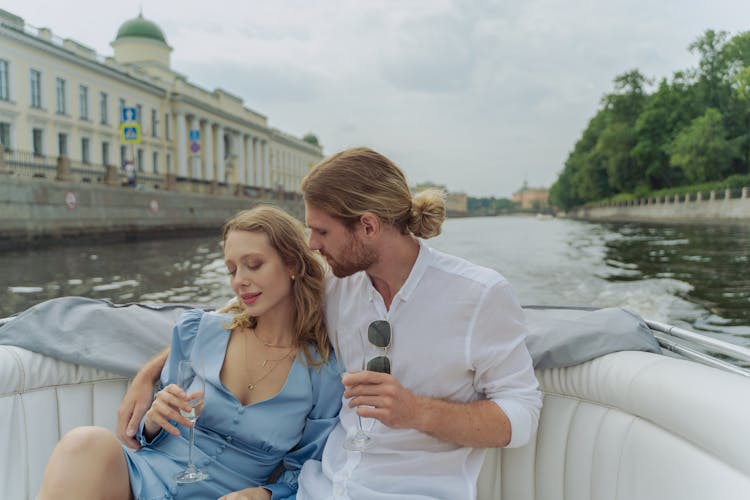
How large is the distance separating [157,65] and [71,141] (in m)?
16.5

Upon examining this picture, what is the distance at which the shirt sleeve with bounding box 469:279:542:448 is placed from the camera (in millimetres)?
1861

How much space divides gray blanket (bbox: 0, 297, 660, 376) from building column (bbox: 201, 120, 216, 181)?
56.1m

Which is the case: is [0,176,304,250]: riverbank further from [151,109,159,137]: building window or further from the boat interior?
[151,109,159,137]: building window

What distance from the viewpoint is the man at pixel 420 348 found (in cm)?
185

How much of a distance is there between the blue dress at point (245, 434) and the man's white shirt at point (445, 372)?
0.23 meters

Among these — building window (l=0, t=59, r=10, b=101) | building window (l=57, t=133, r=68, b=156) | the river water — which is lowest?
the river water

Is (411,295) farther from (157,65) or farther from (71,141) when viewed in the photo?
(157,65)

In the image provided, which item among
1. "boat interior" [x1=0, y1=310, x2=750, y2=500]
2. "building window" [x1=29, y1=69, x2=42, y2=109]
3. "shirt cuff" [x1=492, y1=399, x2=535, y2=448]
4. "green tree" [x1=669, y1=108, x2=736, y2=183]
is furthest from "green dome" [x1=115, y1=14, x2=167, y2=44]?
"shirt cuff" [x1=492, y1=399, x2=535, y2=448]

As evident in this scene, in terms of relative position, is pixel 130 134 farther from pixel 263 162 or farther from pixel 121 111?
pixel 263 162

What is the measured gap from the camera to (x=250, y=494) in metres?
2.02

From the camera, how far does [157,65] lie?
2041 inches

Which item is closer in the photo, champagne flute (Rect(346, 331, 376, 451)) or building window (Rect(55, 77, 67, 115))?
champagne flute (Rect(346, 331, 376, 451))

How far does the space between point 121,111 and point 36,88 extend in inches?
355

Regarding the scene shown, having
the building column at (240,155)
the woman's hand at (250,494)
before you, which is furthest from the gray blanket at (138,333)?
the building column at (240,155)
